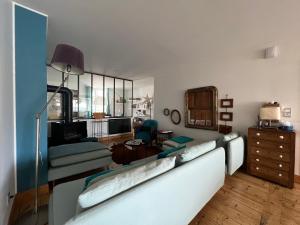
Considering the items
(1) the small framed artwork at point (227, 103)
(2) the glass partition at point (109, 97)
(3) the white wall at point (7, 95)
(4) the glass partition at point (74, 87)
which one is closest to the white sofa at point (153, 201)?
(3) the white wall at point (7, 95)

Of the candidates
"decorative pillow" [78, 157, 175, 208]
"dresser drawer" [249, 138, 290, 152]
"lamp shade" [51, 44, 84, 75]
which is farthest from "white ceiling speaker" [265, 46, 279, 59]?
"lamp shade" [51, 44, 84, 75]

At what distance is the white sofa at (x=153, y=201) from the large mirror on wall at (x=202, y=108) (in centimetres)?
194

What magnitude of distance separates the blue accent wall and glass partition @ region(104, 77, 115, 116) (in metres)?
4.18

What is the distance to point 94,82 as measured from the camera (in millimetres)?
5816

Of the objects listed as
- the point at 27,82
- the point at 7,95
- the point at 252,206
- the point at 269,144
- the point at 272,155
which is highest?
the point at 27,82

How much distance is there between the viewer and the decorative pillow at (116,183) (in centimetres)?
84

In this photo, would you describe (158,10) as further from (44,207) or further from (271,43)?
(44,207)

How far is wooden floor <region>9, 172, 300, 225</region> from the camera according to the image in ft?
5.31

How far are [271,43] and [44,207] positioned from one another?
4115 mm

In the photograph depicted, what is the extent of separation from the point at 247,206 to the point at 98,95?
557 centimetres

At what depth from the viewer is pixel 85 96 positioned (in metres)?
5.59

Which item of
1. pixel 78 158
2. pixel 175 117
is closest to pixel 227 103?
pixel 175 117

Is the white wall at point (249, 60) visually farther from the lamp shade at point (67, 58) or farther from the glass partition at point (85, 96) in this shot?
the glass partition at point (85, 96)

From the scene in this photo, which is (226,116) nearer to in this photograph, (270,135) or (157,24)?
(270,135)
